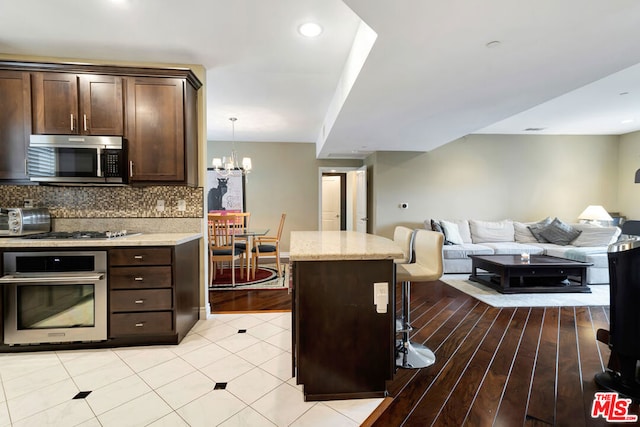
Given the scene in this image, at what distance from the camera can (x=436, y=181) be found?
6062mm

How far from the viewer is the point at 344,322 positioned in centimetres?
179

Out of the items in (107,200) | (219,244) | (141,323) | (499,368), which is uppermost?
(107,200)

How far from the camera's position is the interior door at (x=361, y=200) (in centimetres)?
626

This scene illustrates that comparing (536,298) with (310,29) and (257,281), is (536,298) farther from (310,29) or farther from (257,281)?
(310,29)

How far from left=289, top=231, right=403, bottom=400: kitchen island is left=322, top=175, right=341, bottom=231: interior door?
6.83m

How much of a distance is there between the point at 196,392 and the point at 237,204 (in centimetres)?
489

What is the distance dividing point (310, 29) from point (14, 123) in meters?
2.72

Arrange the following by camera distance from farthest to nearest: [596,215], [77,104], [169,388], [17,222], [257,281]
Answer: [596,215] → [257,281] → [77,104] → [17,222] → [169,388]

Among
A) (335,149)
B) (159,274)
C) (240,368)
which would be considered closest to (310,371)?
(240,368)

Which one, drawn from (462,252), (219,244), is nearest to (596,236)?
(462,252)

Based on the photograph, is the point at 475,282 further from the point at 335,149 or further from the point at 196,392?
the point at 196,392

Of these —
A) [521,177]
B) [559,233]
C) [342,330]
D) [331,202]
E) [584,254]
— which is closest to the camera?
[342,330]

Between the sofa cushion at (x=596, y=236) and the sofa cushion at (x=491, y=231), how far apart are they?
0.96 metres

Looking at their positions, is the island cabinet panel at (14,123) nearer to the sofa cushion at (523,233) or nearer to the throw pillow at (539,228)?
the sofa cushion at (523,233)
